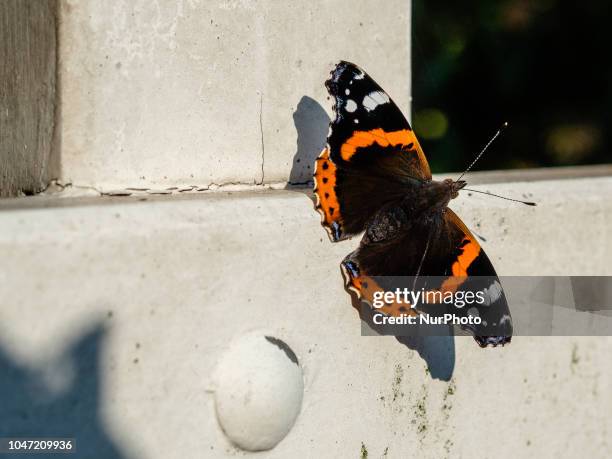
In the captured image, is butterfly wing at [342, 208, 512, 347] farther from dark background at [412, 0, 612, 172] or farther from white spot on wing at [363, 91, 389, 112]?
dark background at [412, 0, 612, 172]

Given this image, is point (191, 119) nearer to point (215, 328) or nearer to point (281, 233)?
point (281, 233)

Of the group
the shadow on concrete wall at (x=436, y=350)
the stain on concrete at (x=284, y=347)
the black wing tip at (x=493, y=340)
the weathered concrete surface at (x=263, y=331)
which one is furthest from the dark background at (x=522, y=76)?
the stain on concrete at (x=284, y=347)

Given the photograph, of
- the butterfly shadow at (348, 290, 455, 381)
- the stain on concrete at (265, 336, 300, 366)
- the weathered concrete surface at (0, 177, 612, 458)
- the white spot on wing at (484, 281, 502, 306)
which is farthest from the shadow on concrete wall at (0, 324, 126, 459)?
the white spot on wing at (484, 281, 502, 306)

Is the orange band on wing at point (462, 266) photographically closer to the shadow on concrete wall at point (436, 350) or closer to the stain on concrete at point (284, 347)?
the shadow on concrete wall at point (436, 350)

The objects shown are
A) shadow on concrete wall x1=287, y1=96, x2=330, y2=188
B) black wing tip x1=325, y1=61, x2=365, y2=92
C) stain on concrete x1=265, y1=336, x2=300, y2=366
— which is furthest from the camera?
shadow on concrete wall x1=287, y1=96, x2=330, y2=188

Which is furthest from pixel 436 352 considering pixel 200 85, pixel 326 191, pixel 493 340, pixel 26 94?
pixel 26 94

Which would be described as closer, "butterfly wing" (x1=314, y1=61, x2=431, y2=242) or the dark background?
"butterfly wing" (x1=314, y1=61, x2=431, y2=242)
